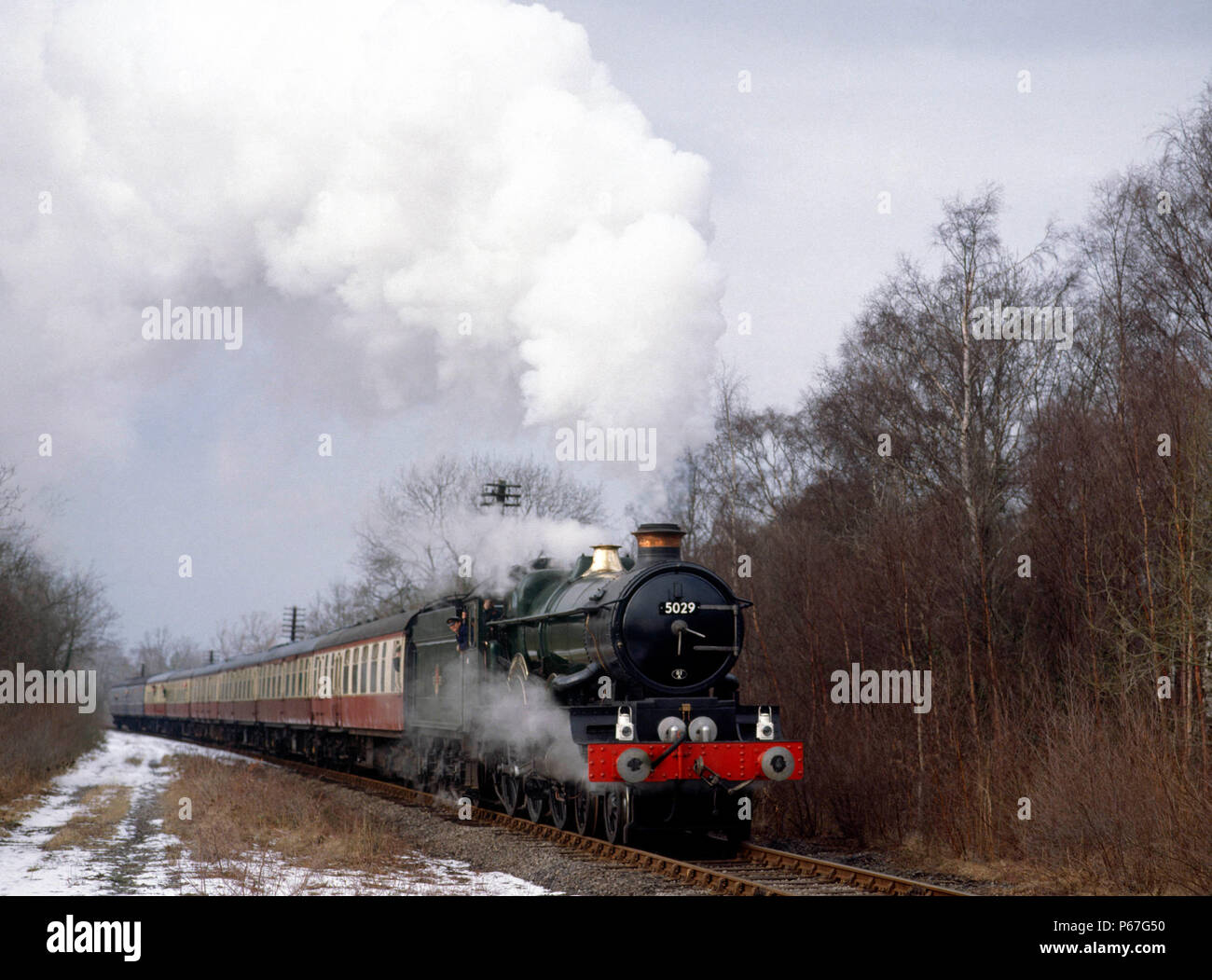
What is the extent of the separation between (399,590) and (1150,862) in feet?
119

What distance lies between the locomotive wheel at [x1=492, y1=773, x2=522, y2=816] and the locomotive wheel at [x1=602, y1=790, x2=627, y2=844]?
8.83 feet

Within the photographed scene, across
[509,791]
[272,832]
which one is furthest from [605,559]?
[272,832]

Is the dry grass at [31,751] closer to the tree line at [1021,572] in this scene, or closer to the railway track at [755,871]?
the railway track at [755,871]

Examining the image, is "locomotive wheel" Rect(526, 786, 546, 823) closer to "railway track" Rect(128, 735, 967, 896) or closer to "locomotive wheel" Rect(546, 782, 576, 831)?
"railway track" Rect(128, 735, 967, 896)

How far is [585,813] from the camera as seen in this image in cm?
1264

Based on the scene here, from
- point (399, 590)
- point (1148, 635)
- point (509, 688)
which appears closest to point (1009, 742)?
point (1148, 635)

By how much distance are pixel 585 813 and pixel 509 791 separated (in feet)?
9.93

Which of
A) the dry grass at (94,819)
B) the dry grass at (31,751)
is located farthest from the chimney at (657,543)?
the dry grass at (31,751)

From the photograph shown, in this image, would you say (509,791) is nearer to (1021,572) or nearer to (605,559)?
(605,559)

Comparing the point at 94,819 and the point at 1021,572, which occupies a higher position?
the point at 1021,572

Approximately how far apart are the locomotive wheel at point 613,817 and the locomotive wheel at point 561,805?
0.72m

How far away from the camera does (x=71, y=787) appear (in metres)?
23.0

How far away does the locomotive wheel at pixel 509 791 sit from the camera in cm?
1509

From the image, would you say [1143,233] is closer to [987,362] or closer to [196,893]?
[987,362]
